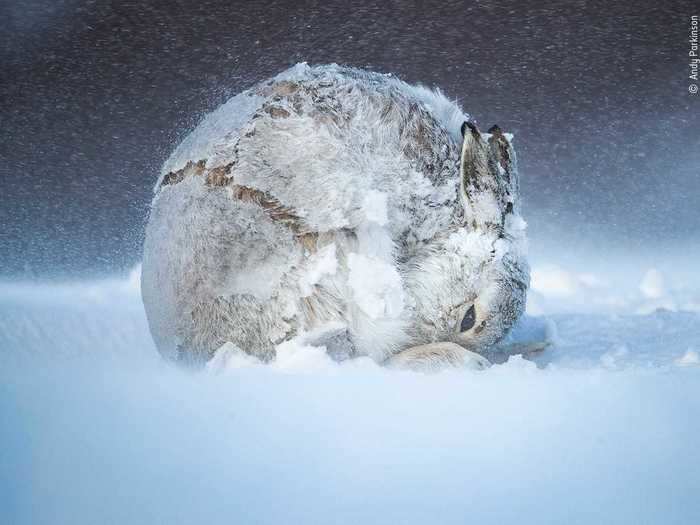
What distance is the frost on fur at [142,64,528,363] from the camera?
138 cm

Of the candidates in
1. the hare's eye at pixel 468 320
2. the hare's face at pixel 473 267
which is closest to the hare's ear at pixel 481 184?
the hare's face at pixel 473 267

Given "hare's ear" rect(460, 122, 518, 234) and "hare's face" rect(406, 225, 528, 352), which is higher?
"hare's ear" rect(460, 122, 518, 234)

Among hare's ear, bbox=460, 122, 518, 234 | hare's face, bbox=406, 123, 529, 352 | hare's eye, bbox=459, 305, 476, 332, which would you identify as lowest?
hare's eye, bbox=459, 305, 476, 332

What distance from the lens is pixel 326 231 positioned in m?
1.38

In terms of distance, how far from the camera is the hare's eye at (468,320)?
4.96 feet

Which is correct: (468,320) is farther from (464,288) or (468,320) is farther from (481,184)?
(481,184)

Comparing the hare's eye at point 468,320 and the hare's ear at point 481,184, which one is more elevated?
the hare's ear at point 481,184

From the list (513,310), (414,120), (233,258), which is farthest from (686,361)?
(233,258)

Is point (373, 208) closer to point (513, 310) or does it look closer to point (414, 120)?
point (414, 120)

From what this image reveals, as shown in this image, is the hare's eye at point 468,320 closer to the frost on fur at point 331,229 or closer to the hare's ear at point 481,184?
the frost on fur at point 331,229

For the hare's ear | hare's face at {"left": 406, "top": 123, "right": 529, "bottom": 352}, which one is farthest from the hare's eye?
the hare's ear

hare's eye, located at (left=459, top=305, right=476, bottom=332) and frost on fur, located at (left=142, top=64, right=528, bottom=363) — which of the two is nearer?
frost on fur, located at (left=142, top=64, right=528, bottom=363)

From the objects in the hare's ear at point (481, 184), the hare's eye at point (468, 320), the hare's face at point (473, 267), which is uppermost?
the hare's ear at point (481, 184)

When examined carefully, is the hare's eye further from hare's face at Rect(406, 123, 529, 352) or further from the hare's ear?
the hare's ear
